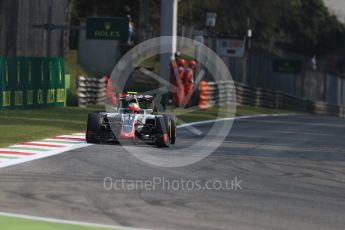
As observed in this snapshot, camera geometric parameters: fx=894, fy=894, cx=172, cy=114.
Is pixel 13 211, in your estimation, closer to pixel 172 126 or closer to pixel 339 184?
pixel 339 184

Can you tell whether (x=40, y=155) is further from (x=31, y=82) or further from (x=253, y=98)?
(x=253, y=98)

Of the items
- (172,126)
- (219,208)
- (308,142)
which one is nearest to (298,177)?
(219,208)

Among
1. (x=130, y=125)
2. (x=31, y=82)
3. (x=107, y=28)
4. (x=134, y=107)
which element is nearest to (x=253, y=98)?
A: (x=107, y=28)

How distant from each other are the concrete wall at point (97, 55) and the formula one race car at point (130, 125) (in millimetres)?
25637

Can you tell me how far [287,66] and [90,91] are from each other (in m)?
18.7

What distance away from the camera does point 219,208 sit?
9883 millimetres

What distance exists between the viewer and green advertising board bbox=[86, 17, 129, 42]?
3256 cm

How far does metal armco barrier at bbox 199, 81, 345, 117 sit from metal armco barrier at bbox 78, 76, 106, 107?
12.7 ft

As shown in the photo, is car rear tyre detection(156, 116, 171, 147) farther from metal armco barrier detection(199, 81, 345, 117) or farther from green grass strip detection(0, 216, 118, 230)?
metal armco barrier detection(199, 81, 345, 117)

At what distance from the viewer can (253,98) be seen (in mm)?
43281

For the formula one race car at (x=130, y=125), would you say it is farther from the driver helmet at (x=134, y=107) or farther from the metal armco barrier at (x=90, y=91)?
the metal armco barrier at (x=90, y=91)

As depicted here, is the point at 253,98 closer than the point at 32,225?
No

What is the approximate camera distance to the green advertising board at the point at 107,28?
1282 inches

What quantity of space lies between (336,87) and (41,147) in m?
44.9
